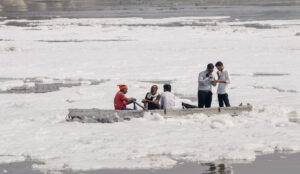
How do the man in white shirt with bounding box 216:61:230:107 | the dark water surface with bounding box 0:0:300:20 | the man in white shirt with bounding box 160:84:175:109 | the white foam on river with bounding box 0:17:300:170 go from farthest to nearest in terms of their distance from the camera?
the dark water surface with bounding box 0:0:300:20, the man in white shirt with bounding box 160:84:175:109, the man in white shirt with bounding box 216:61:230:107, the white foam on river with bounding box 0:17:300:170

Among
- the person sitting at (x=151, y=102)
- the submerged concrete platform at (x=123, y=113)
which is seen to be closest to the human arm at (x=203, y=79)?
the submerged concrete platform at (x=123, y=113)

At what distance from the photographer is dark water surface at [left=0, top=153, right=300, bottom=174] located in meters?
12.1

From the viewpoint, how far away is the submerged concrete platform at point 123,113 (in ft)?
54.6

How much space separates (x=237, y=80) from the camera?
24.7 metres

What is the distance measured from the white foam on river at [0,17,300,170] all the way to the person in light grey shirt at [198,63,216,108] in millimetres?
579

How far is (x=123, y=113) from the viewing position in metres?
16.8

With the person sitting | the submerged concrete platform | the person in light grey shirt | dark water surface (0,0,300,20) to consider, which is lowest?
the submerged concrete platform

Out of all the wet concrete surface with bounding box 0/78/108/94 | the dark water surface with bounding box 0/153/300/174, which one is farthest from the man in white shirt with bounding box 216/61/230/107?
the wet concrete surface with bounding box 0/78/108/94

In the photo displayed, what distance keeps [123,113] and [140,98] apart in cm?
442

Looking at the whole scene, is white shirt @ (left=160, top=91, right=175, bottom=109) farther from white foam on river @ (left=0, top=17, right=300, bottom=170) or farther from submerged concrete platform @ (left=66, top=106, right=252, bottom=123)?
white foam on river @ (left=0, top=17, right=300, bottom=170)

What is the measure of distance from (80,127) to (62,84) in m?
9.04

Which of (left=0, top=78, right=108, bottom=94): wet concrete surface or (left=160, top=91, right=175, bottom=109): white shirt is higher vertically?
(left=0, top=78, right=108, bottom=94): wet concrete surface

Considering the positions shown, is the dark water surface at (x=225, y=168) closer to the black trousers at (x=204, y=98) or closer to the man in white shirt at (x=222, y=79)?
the man in white shirt at (x=222, y=79)

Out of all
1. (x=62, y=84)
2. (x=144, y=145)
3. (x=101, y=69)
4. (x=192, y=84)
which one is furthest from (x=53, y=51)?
(x=144, y=145)
